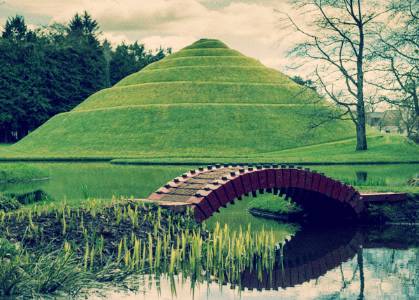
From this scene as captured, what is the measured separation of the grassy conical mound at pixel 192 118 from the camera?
7500cm

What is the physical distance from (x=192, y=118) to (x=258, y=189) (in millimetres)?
62721

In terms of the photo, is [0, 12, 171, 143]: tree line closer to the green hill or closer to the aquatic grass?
the green hill

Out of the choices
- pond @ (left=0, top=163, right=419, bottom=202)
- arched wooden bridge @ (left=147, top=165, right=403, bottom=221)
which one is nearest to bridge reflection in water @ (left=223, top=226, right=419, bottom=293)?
arched wooden bridge @ (left=147, top=165, right=403, bottom=221)

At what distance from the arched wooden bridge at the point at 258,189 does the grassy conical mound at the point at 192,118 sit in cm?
4533

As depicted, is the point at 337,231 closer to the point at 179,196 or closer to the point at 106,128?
the point at 179,196

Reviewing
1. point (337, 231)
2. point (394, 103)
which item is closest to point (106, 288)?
point (337, 231)

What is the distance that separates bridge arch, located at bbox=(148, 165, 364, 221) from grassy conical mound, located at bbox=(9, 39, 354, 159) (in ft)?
149

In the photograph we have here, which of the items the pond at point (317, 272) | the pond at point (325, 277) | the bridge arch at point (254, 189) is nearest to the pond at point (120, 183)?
the bridge arch at point (254, 189)

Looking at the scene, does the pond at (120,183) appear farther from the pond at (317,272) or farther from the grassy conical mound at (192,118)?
the grassy conical mound at (192,118)

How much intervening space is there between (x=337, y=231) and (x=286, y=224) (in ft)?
6.38

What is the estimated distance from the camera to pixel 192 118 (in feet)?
269

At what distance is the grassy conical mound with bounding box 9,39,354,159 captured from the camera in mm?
75000

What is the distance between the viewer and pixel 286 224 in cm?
2211

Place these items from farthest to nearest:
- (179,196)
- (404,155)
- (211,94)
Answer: (211,94)
(404,155)
(179,196)
